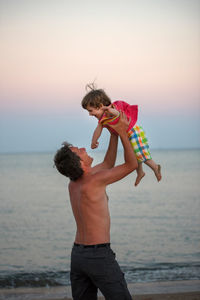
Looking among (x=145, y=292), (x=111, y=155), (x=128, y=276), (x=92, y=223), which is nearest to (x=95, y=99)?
(x=111, y=155)

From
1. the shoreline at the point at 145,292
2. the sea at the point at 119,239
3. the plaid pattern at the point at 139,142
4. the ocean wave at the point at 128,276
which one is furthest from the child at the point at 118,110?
the ocean wave at the point at 128,276

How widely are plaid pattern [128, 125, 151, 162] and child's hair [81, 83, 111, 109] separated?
12.4 inches

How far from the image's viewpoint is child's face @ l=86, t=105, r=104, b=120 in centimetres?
368

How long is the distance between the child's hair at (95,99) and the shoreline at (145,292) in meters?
2.79

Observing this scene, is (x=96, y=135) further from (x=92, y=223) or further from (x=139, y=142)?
(x=92, y=223)

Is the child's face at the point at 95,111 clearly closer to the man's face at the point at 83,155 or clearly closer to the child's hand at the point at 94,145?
the child's hand at the point at 94,145

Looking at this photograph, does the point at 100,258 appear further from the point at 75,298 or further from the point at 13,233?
the point at 13,233

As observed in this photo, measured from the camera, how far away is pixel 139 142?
12.4ft

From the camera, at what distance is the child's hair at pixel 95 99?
3705 mm

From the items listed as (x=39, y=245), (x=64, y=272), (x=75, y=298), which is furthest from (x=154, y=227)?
(x=75, y=298)

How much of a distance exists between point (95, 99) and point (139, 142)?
1.65 feet

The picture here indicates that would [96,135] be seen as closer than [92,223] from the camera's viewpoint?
No

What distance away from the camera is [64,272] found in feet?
26.5

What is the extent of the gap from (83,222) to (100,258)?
286mm
